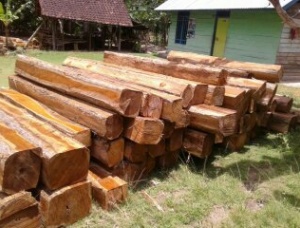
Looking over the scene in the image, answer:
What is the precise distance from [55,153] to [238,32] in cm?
1380

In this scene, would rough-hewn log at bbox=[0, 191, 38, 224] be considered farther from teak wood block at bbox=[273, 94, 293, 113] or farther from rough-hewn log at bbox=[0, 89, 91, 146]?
teak wood block at bbox=[273, 94, 293, 113]

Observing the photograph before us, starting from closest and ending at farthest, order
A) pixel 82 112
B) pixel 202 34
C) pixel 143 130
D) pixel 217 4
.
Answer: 1. pixel 143 130
2. pixel 82 112
3. pixel 217 4
4. pixel 202 34

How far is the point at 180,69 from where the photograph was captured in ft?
16.6

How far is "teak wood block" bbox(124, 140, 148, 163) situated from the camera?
3.79m

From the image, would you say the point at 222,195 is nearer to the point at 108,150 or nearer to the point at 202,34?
the point at 108,150

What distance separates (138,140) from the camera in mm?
3600

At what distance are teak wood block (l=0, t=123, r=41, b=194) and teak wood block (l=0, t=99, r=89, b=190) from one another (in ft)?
0.26

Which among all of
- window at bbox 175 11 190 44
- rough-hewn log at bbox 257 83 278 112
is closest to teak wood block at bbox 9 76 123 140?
rough-hewn log at bbox 257 83 278 112

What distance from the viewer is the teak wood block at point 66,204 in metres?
2.94

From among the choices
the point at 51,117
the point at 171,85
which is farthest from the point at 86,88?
the point at 171,85

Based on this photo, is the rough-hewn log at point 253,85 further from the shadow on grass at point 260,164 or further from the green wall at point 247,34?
the green wall at point 247,34

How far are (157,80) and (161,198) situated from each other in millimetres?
1491

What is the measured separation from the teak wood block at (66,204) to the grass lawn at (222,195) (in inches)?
4.4

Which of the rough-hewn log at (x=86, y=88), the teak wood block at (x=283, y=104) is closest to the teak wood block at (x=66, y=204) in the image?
the rough-hewn log at (x=86, y=88)
